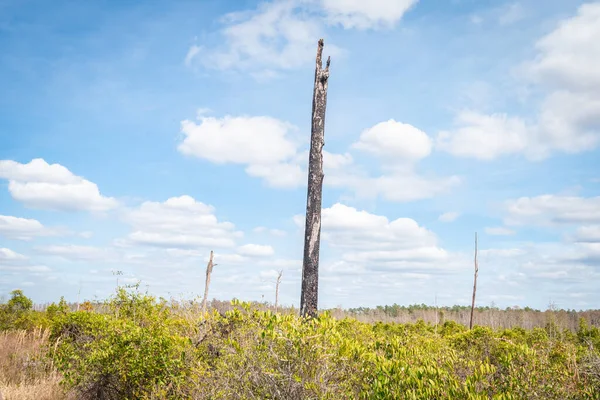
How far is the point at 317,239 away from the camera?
1006 centimetres

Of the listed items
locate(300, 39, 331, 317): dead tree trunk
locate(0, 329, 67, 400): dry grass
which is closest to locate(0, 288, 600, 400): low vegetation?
locate(0, 329, 67, 400): dry grass

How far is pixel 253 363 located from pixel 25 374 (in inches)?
300

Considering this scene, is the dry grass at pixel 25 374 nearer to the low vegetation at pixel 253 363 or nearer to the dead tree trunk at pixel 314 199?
the low vegetation at pixel 253 363

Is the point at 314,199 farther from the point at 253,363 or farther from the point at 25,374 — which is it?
the point at 25,374

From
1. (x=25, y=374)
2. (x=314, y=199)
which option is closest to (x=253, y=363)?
(x=314, y=199)

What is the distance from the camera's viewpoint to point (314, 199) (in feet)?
33.7

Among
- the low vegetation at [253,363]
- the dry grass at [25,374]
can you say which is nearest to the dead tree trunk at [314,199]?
the low vegetation at [253,363]

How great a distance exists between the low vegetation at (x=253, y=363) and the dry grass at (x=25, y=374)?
0.03 meters

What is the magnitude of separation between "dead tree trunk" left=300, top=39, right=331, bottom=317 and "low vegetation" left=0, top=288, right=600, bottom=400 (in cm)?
143

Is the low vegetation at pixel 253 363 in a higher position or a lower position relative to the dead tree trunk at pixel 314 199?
lower

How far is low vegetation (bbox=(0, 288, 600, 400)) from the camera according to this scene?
5086 millimetres

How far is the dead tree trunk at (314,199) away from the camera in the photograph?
384 inches

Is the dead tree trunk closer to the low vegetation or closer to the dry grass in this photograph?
the low vegetation

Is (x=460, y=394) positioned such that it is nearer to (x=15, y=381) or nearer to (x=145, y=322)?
(x=145, y=322)
